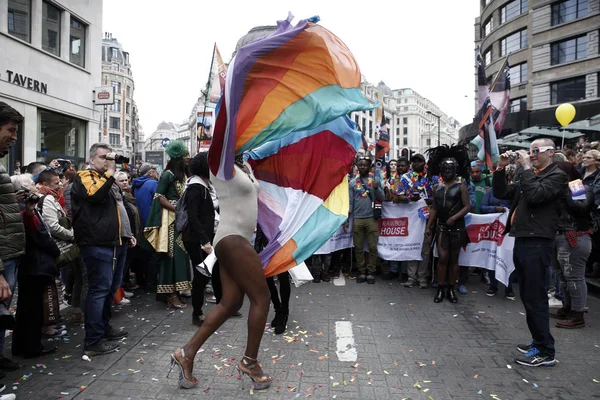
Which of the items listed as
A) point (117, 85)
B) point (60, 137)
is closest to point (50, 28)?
point (60, 137)

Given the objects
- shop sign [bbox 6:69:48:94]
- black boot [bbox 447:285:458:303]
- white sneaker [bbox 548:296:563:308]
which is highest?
Answer: shop sign [bbox 6:69:48:94]

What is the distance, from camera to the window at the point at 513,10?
36.7 meters

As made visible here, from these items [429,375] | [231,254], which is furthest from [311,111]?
[429,375]

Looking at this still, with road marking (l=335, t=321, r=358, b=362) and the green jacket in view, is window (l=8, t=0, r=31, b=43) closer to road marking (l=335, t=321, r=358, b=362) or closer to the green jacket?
the green jacket

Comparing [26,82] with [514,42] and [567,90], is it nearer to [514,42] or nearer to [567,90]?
[567,90]

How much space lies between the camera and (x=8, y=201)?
3.64 meters

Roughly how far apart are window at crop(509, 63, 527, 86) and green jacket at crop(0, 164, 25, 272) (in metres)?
40.8

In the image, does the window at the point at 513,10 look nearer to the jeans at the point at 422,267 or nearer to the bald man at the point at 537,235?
the jeans at the point at 422,267

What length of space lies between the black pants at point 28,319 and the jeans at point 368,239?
17.9 ft

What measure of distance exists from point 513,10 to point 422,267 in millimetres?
38443

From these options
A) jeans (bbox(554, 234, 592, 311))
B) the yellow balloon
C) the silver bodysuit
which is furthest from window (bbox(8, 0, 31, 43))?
the yellow balloon

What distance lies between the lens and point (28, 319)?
442 cm

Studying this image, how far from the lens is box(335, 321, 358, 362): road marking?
4.44 meters

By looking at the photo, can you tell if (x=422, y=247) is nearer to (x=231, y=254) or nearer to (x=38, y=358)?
(x=231, y=254)
